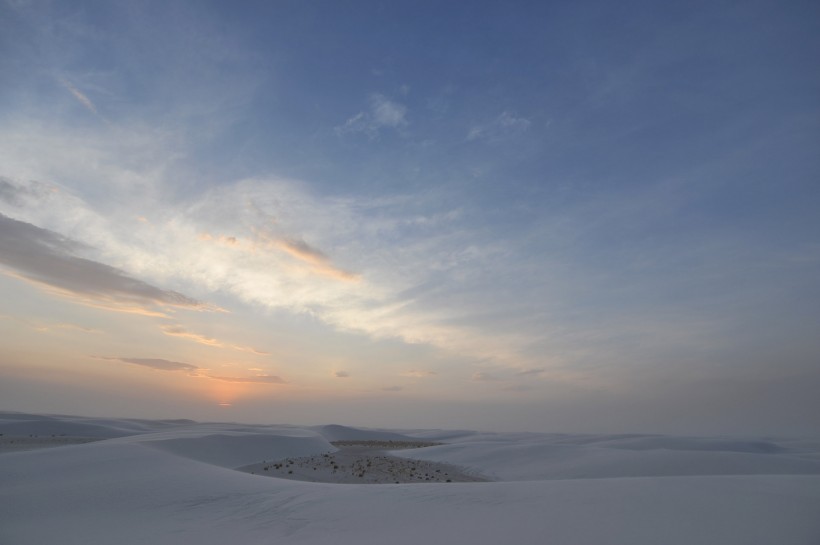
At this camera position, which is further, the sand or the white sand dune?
the sand

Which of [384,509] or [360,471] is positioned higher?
[384,509]

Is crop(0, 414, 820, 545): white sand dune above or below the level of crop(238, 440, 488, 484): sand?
above

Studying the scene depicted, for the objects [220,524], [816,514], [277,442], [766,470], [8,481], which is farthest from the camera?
[277,442]

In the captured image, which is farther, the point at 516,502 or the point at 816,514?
the point at 516,502

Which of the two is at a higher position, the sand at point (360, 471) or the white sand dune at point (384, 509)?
the white sand dune at point (384, 509)

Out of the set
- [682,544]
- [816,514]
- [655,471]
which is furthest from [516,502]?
[655,471]

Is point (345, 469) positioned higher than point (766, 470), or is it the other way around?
point (766, 470)

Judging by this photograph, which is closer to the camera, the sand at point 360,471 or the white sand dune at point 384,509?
the white sand dune at point 384,509

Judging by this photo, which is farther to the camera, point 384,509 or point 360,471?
point 360,471

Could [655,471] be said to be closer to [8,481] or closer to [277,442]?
[8,481]

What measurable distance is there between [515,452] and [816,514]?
18156 mm

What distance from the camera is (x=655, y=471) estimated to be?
1487 centimetres

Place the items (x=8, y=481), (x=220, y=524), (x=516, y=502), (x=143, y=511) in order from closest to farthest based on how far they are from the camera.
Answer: (x=516, y=502) → (x=220, y=524) → (x=143, y=511) → (x=8, y=481)

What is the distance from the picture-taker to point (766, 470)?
1462 centimetres
